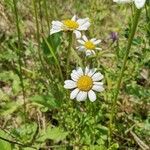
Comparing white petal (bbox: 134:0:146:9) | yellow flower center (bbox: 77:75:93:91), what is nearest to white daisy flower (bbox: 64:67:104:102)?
yellow flower center (bbox: 77:75:93:91)

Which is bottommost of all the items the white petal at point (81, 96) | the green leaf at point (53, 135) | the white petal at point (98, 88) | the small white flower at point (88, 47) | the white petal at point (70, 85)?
the green leaf at point (53, 135)

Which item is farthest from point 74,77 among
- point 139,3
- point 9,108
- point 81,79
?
point 139,3

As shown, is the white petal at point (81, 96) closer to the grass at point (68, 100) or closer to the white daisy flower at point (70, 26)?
the grass at point (68, 100)

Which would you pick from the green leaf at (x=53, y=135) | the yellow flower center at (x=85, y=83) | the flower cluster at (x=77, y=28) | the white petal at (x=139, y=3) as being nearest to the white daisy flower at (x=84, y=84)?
the yellow flower center at (x=85, y=83)

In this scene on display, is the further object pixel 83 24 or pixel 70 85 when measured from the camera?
pixel 83 24

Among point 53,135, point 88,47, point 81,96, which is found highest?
point 88,47

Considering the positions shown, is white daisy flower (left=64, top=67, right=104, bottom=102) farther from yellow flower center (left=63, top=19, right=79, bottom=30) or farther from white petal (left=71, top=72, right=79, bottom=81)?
yellow flower center (left=63, top=19, right=79, bottom=30)

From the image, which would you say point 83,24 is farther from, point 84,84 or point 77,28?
point 84,84
